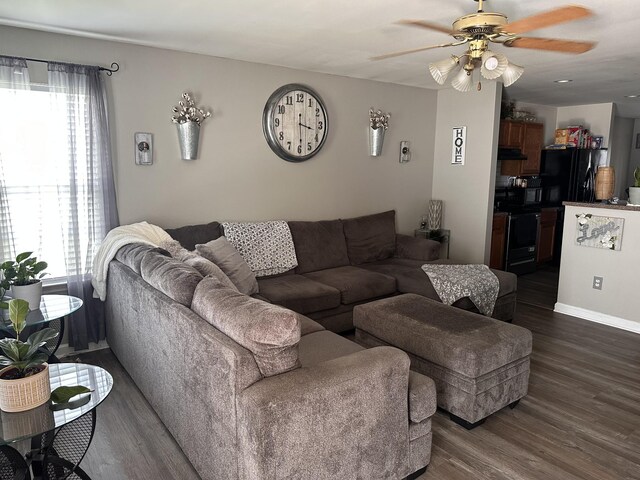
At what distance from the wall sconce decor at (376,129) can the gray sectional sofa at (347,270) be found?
29.0 inches

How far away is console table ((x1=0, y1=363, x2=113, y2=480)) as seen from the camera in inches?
63.9

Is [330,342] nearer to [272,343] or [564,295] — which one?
[272,343]

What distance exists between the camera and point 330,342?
2676 millimetres

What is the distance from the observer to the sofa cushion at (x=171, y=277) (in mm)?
2254

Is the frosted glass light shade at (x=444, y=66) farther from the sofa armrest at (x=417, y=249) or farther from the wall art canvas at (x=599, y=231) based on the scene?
the wall art canvas at (x=599, y=231)

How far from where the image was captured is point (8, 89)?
3168mm

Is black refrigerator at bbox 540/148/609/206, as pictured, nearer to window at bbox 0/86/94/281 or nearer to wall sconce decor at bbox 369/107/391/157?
wall sconce decor at bbox 369/107/391/157

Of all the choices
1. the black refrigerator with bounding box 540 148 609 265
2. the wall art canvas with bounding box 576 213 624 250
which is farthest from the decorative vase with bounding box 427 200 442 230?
the black refrigerator with bounding box 540 148 609 265

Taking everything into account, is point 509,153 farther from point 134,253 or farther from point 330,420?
point 330,420

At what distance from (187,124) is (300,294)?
5.60ft

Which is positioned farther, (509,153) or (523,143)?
(523,143)

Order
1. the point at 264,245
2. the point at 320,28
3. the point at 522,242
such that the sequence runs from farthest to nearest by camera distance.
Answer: the point at 522,242
the point at 264,245
the point at 320,28

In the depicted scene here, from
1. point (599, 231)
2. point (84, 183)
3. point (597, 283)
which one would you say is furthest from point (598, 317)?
point (84, 183)

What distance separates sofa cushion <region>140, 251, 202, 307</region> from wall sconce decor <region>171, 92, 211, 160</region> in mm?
1497
